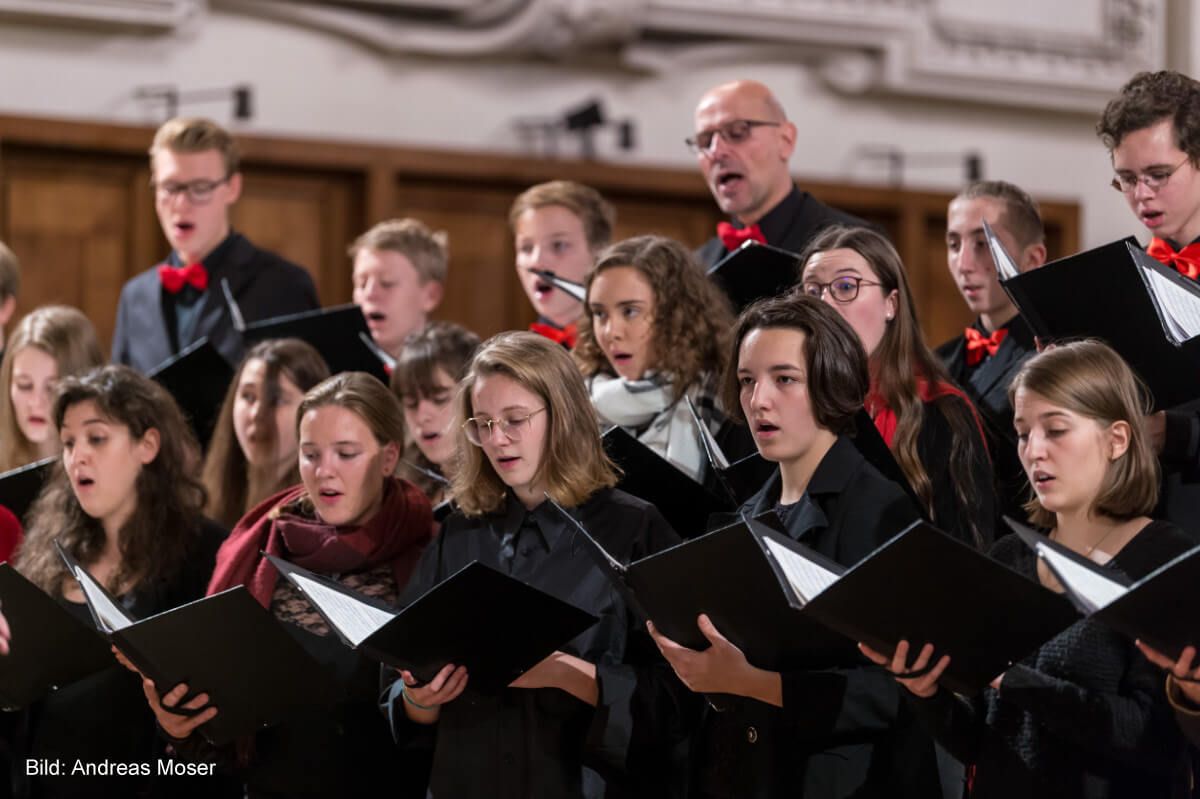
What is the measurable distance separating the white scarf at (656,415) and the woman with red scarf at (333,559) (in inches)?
16.3

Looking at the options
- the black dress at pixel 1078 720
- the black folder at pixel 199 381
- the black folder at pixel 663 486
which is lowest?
the black dress at pixel 1078 720

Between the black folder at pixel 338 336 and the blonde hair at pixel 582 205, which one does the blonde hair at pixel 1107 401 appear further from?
the blonde hair at pixel 582 205

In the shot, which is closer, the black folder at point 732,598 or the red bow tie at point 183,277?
the black folder at point 732,598

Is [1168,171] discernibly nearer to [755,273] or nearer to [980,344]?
[980,344]

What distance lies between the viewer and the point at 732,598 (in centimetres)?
249

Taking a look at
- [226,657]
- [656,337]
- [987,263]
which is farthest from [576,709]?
[987,263]

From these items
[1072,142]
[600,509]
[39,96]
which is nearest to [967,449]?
[600,509]

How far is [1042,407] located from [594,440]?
2.59 ft

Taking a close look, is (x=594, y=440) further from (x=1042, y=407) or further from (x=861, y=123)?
(x=861, y=123)

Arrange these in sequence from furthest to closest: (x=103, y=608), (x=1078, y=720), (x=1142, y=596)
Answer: (x=103, y=608) → (x=1078, y=720) → (x=1142, y=596)

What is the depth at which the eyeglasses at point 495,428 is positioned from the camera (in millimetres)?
2953

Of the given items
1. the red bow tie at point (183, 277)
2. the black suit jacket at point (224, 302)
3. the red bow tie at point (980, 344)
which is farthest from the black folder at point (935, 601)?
the red bow tie at point (183, 277)

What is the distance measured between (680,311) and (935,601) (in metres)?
1.30

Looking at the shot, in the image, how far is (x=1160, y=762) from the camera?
2428mm
